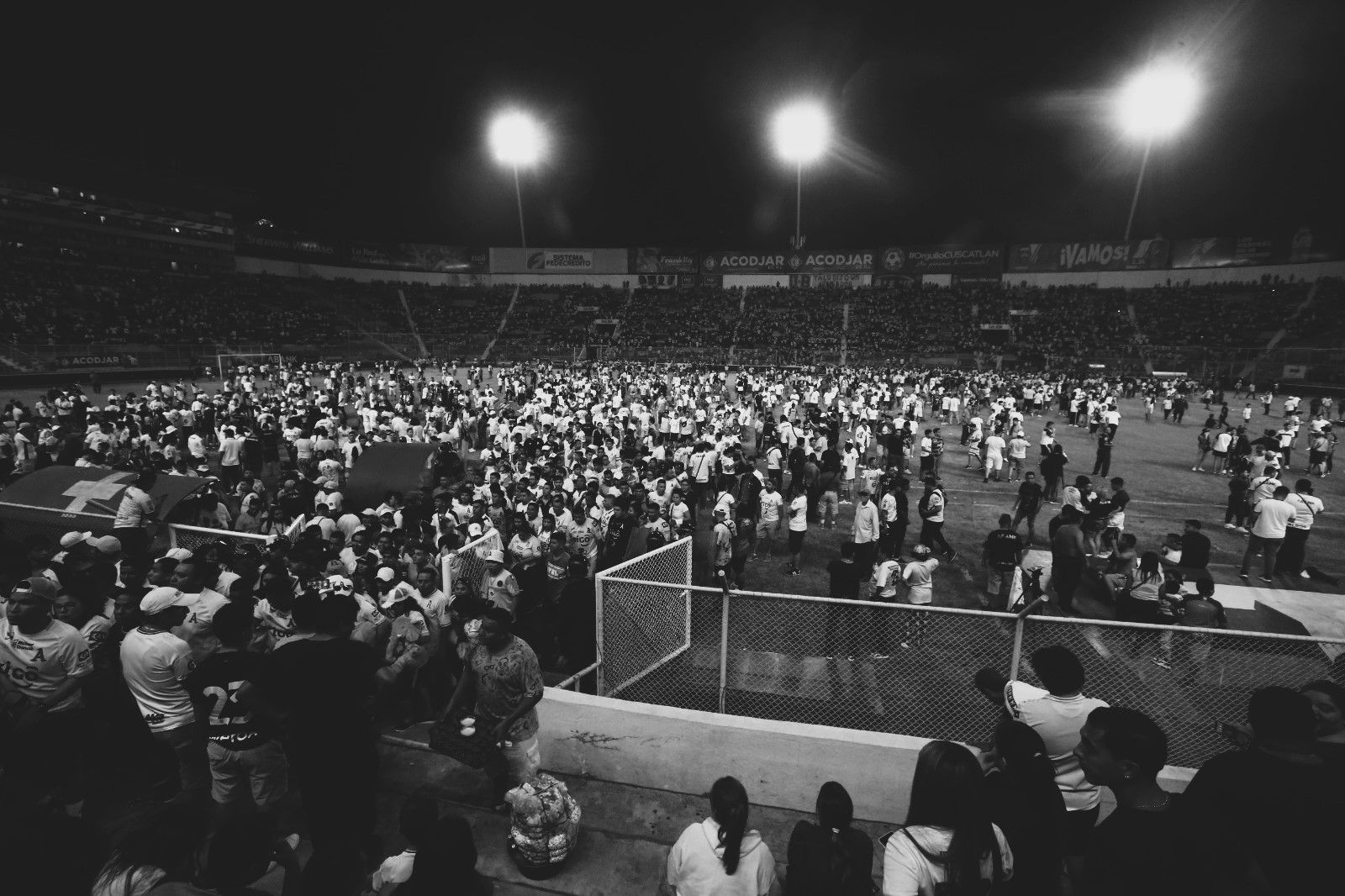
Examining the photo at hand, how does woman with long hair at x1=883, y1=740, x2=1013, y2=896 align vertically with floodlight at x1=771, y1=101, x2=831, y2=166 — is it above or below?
below

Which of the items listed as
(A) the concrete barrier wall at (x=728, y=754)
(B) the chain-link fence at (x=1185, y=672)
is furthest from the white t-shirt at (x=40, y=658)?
(B) the chain-link fence at (x=1185, y=672)

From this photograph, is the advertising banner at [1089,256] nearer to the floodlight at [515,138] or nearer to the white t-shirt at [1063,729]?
the floodlight at [515,138]

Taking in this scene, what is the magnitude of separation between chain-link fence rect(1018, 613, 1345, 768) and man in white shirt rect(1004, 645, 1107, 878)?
2.58 meters

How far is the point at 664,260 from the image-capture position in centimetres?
6019

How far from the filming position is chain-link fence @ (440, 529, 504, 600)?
17.9ft

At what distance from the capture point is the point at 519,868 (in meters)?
3.53

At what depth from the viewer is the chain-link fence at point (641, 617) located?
5.41 m

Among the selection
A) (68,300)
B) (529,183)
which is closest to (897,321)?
(529,183)

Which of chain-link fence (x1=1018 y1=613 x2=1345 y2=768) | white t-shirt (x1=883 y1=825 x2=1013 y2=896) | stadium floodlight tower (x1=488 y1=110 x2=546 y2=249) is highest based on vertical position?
stadium floodlight tower (x1=488 y1=110 x2=546 y2=249)

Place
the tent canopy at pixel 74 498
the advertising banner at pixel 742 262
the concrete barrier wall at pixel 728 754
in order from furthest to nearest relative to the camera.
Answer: the advertising banner at pixel 742 262
the tent canopy at pixel 74 498
the concrete barrier wall at pixel 728 754

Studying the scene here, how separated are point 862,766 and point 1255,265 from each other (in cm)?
6417

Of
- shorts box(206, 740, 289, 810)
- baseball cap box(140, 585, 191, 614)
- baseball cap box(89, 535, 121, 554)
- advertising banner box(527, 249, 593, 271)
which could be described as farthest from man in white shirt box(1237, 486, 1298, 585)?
advertising banner box(527, 249, 593, 271)

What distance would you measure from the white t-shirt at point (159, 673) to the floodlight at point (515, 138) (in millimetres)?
49740

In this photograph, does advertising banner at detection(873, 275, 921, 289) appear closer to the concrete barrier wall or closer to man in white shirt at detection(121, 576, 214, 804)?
the concrete barrier wall
